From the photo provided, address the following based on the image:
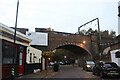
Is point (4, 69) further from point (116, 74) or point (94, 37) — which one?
point (94, 37)

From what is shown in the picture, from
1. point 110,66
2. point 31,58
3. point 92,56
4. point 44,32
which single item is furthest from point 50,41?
point 110,66

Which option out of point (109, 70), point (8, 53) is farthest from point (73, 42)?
point (8, 53)

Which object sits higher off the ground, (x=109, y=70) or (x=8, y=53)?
(x=8, y=53)

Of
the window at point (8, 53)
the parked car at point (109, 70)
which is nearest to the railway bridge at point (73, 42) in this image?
the parked car at point (109, 70)

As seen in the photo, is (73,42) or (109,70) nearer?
(109,70)

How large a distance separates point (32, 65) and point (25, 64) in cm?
482

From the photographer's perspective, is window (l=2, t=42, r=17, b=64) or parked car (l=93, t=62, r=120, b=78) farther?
parked car (l=93, t=62, r=120, b=78)

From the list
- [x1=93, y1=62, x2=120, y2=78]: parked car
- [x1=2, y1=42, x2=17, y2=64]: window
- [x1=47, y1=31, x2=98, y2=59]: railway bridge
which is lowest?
[x1=93, y1=62, x2=120, y2=78]: parked car

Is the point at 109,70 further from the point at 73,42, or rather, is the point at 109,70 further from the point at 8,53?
the point at 73,42

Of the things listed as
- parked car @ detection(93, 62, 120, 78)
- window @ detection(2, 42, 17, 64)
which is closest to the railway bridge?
parked car @ detection(93, 62, 120, 78)

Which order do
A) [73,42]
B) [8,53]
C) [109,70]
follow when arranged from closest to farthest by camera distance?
[8,53], [109,70], [73,42]

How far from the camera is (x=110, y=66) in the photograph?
93.7 ft

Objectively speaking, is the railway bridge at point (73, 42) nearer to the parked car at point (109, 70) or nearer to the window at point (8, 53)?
the parked car at point (109, 70)

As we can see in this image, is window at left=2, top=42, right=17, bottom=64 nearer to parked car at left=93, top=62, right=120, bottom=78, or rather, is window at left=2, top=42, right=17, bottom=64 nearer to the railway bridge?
parked car at left=93, top=62, right=120, bottom=78
